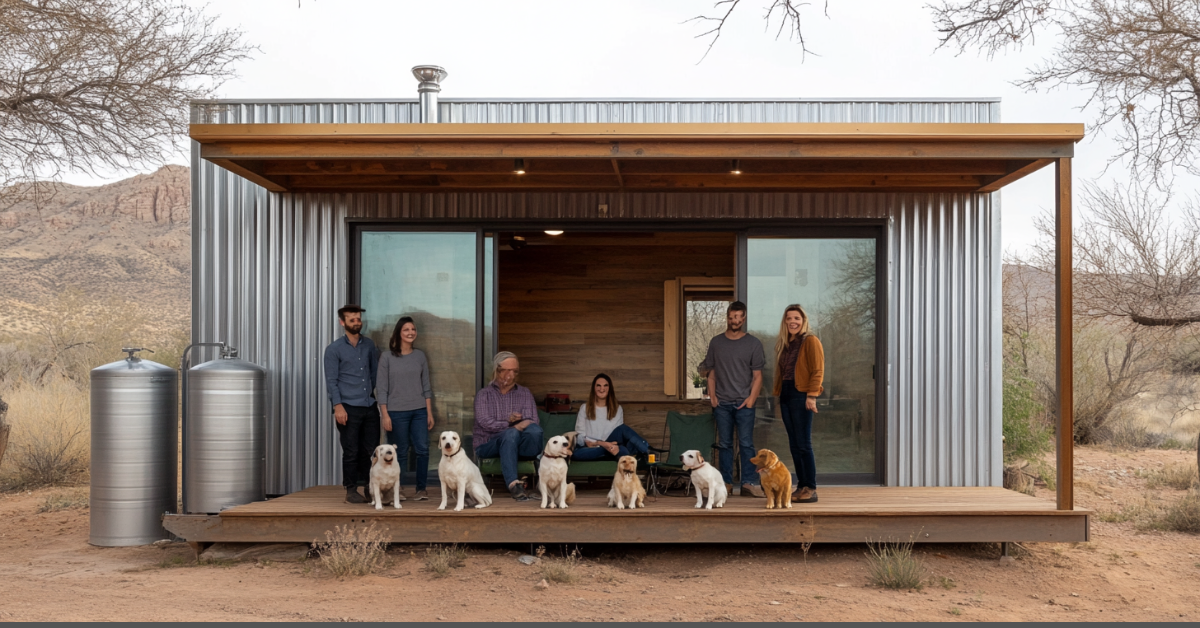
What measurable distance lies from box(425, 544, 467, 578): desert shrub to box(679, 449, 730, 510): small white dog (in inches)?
58.4

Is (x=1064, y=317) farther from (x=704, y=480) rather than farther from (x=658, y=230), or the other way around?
(x=658, y=230)

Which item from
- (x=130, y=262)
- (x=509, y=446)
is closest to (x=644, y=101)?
(x=509, y=446)

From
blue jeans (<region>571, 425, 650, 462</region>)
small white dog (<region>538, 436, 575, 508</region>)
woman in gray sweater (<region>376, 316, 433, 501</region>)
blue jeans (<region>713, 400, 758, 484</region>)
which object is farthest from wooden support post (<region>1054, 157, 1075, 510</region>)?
woman in gray sweater (<region>376, 316, 433, 501</region>)

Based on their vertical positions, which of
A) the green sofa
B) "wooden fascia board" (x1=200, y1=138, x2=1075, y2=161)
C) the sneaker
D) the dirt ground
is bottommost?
the dirt ground

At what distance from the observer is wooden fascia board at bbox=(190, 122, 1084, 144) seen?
524cm

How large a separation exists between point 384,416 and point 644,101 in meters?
3.07

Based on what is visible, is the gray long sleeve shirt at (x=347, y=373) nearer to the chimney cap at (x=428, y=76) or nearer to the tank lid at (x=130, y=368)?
the tank lid at (x=130, y=368)

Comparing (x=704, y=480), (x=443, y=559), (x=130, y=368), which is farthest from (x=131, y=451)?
(x=704, y=480)

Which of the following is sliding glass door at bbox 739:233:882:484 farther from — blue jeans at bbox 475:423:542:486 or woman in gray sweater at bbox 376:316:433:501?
woman in gray sweater at bbox 376:316:433:501

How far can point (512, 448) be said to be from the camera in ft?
19.7

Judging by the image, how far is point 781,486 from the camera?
5.58 metres

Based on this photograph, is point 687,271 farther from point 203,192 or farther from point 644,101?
point 203,192

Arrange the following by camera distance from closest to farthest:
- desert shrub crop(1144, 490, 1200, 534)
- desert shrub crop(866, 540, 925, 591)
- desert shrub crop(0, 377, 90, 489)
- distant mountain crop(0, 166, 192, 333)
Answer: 1. desert shrub crop(866, 540, 925, 591)
2. desert shrub crop(1144, 490, 1200, 534)
3. desert shrub crop(0, 377, 90, 489)
4. distant mountain crop(0, 166, 192, 333)

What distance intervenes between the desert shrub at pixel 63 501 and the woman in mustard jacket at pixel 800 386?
6451mm
